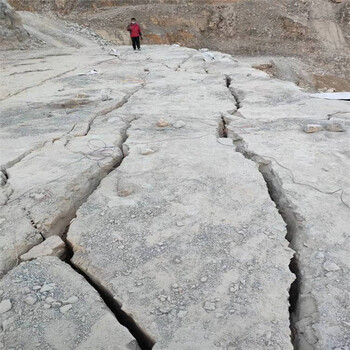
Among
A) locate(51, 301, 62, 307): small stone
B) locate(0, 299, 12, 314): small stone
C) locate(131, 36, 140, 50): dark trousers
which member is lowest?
locate(131, 36, 140, 50): dark trousers

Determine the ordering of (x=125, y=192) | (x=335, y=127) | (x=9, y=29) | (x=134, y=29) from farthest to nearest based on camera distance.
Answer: (x=9, y=29) < (x=134, y=29) < (x=335, y=127) < (x=125, y=192)

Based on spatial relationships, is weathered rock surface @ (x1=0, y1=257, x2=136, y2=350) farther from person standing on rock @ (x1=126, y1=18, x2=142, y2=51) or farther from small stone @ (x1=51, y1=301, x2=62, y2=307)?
person standing on rock @ (x1=126, y1=18, x2=142, y2=51)

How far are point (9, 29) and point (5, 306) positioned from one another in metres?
10.7

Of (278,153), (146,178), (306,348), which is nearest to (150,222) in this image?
(146,178)

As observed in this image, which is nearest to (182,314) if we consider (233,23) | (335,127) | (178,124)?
(178,124)

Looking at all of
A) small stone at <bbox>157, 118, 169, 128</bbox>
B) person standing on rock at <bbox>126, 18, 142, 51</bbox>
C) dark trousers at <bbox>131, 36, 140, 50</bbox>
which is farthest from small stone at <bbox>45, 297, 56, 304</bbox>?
dark trousers at <bbox>131, 36, 140, 50</bbox>

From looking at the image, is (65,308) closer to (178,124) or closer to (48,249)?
(48,249)

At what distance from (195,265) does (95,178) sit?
120 centimetres

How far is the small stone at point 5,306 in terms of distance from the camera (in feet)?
5.01

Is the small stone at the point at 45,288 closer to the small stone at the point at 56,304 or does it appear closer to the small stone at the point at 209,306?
the small stone at the point at 56,304

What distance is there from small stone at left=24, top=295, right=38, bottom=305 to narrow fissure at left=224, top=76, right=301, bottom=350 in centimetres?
110

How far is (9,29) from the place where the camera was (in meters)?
10.3

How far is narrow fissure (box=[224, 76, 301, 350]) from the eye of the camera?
160 cm

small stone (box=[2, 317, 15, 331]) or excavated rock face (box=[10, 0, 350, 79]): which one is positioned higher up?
small stone (box=[2, 317, 15, 331])
